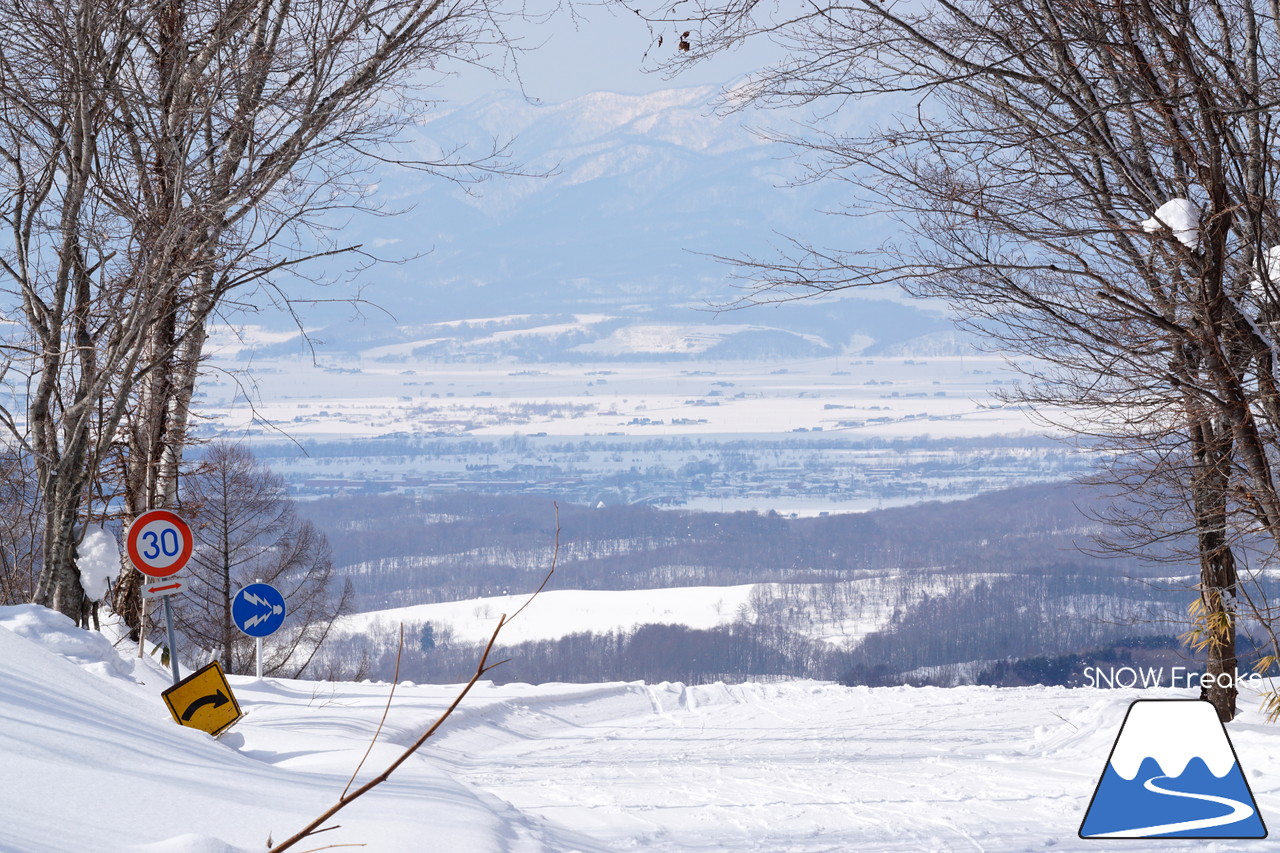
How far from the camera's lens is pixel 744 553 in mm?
155875

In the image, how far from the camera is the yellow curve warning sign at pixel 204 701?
6.30m

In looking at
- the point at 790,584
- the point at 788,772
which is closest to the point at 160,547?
the point at 788,772

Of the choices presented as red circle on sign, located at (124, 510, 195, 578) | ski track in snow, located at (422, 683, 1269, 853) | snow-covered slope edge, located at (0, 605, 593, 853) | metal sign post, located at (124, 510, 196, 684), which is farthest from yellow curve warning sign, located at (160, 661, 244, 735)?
ski track in snow, located at (422, 683, 1269, 853)

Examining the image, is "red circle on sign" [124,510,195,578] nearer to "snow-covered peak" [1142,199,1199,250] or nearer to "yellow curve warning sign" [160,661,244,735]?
"yellow curve warning sign" [160,661,244,735]

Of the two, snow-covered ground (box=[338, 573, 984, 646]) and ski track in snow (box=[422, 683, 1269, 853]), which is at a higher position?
ski track in snow (box=[422, 683, 1269, 853])

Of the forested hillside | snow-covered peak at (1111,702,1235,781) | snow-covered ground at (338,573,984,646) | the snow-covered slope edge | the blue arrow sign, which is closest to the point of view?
the snow-covered slope edge

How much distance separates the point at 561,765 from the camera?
33.0ft

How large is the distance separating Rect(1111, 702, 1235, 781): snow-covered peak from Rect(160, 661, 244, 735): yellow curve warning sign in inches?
199

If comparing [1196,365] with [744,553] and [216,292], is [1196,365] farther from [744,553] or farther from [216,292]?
[744,553]

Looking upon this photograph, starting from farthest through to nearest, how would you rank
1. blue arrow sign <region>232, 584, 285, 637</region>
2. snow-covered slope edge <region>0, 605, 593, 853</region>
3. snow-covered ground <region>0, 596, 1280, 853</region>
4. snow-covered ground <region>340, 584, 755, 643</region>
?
snow-covered ground <region>340, 584, 755, 643</region> < blue arrow sign <region>232, 584, 285, 637</region> < snow-covered ground <region>0, 596, 1280, 853</region> < snow-covered slope edge <region>0, 605, 593, 853</region>

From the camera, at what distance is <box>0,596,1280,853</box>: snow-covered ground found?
3.55 metres

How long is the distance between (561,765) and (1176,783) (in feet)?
18.5

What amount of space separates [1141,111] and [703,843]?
17.5 ft

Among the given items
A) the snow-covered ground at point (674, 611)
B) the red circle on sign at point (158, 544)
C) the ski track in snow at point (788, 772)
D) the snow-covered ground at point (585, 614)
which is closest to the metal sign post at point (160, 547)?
the red circle on sign at point (158, 544)
